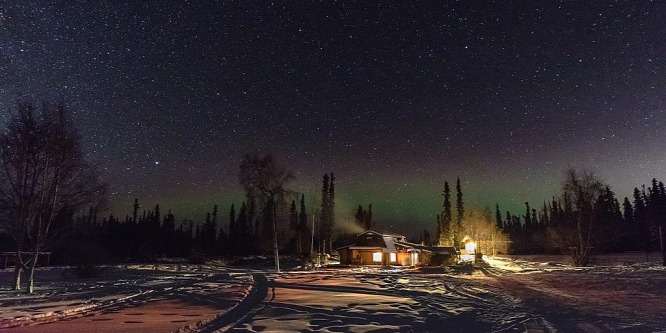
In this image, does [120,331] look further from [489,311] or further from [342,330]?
[489,311]

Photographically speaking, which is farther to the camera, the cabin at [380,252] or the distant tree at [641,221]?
the distant tree at [641,221]

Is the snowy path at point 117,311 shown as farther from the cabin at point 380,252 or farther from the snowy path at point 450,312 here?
the cabin at point 380,252

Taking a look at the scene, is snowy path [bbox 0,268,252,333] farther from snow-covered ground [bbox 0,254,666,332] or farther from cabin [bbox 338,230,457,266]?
cabin [bbox 338,230,457,266]

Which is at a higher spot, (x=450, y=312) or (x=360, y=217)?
(x=360, y=217)

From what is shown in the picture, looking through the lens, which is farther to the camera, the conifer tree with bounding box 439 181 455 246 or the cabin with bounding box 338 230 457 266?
the conifer tree with bounding box 439 181 455 246

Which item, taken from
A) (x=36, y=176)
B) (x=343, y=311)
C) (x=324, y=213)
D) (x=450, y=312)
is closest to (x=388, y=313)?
(x=343, y=311)

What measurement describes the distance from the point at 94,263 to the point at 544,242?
296 ft

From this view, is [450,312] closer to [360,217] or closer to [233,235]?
[233,235]

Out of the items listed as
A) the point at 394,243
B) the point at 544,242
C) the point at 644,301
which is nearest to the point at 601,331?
the point at 644,301

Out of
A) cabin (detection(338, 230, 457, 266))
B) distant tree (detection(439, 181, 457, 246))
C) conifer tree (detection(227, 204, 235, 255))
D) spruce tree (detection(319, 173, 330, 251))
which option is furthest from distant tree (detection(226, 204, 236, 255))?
distant tree (detection(439, 181, 457, 246))

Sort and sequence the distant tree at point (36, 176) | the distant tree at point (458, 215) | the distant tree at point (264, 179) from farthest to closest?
1. the distant tree at point (458, 215)
2. the distant tree at point (264, 179)
3. the distant tree at point (36, 176)

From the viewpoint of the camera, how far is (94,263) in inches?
1427

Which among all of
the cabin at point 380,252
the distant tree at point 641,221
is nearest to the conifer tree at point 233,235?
the cabin at point 380,252

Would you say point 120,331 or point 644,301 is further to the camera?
point 644,301
